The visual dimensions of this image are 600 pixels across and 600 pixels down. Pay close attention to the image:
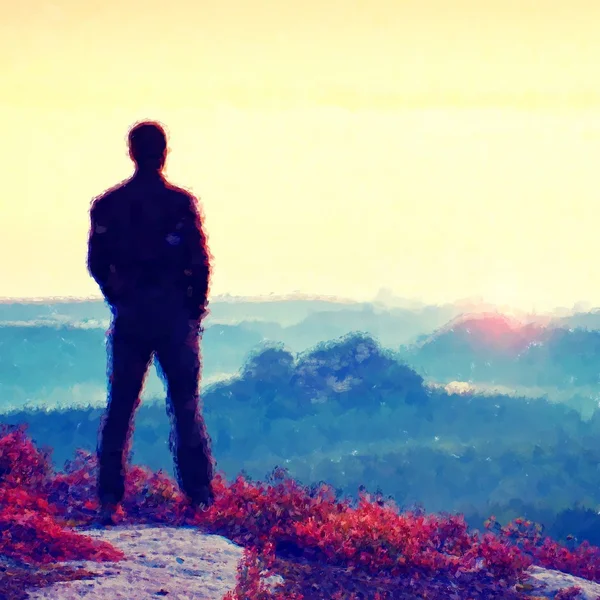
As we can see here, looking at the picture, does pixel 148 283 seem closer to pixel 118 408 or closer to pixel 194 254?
pixel 194 254

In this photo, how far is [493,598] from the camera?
8.50 metres

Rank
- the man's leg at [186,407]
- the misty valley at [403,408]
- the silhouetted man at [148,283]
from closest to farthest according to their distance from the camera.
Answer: the silhouetted man at [148,283] < the man's leg at [186,407] < the misty valley at [403,408]

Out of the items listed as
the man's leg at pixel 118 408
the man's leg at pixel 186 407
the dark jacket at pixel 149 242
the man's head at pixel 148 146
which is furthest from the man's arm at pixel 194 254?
the man's leg at pixel 118 408

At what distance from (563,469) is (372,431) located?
12732 mm

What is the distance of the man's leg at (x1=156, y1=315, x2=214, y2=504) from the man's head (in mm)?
1570

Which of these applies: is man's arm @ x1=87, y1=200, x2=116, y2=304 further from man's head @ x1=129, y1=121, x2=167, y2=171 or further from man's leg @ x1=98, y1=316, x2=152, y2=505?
man's head @ x1=129, y1=121, x2=167, y2=171

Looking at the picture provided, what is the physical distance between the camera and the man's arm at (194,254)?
8.80m

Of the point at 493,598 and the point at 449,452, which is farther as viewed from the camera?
the point at 449,452

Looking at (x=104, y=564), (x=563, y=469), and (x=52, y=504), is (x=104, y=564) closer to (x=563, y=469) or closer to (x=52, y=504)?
(x=52, y=504)

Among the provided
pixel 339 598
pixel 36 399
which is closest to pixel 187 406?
pixel 339 598

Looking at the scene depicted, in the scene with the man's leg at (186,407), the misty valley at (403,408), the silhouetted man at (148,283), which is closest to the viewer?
the silhouetted man at (148,283)

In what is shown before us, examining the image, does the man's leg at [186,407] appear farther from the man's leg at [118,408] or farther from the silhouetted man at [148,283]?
the man's leg at [118,408]

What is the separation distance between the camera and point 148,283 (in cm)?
888

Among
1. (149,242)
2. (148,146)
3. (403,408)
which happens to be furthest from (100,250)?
(403,408)
